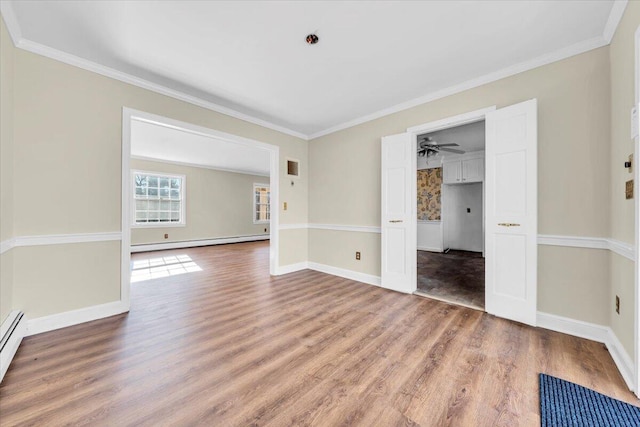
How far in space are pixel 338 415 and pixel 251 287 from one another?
2.49m

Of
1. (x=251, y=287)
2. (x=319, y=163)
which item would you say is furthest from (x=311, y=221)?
(x=251, y=287)

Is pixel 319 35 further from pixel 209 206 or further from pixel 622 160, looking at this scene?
pixel 209 206

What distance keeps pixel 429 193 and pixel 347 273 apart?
399 centimetres

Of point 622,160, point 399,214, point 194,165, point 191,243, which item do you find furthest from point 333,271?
point 194,165

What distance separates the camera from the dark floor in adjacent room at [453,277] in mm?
3076

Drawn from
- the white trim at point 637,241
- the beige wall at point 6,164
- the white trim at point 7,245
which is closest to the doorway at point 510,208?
the white trim at point 637,241

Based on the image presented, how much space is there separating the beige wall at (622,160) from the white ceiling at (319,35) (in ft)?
0.78

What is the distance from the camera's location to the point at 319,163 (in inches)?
178

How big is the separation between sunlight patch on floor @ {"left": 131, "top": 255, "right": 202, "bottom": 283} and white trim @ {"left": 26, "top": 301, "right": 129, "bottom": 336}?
1419mm

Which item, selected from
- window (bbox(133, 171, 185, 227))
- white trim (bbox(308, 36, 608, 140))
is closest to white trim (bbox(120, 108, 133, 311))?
white trim (bbox(308, 36, 608, 140))

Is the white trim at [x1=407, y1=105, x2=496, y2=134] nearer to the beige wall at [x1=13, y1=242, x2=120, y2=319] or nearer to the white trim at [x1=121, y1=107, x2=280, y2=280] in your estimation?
the white trim at [x1=121, y1=107, x2=280, y2=280]

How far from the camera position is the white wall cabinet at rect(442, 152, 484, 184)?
5.88 meters

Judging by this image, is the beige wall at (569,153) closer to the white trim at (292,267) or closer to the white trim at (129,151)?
the white trim at (129,151)

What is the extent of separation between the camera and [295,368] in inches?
67.3
